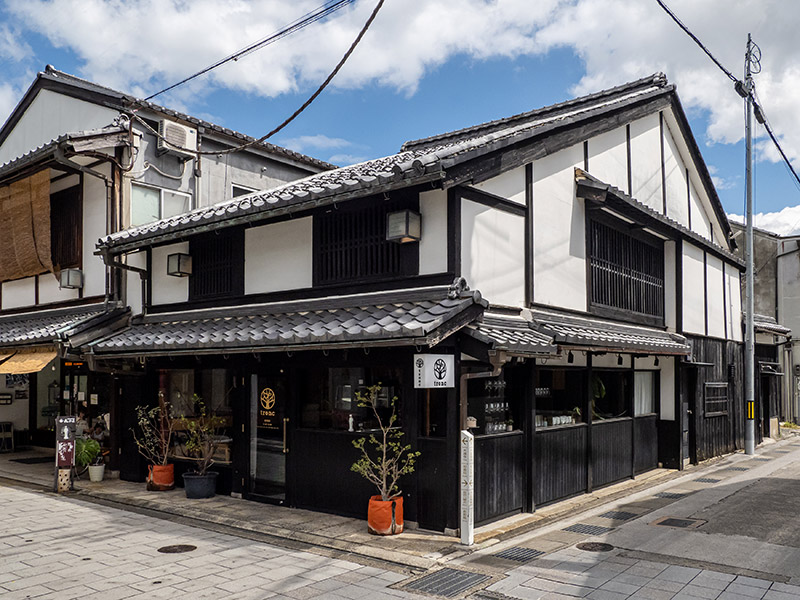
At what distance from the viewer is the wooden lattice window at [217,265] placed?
12211 millimetres

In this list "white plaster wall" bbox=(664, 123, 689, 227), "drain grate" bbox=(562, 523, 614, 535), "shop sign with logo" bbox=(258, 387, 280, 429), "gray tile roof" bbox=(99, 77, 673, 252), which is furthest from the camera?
"white plaster wall" bbox=(664, 123, 689, 227)

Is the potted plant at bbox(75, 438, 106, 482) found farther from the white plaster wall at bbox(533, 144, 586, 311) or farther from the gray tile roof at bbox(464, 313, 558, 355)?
the white plaster wall at bbox(533, 144, 586, 311)

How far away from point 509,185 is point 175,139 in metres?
8.96

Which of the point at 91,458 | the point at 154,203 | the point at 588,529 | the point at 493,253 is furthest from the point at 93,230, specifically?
the point at 588,529

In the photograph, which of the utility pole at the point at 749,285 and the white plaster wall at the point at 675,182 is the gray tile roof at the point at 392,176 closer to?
the white plaster wall at the point at 675,182

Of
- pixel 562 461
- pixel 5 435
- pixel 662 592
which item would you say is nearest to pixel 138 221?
pixel 5 435

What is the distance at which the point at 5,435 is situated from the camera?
736 inches

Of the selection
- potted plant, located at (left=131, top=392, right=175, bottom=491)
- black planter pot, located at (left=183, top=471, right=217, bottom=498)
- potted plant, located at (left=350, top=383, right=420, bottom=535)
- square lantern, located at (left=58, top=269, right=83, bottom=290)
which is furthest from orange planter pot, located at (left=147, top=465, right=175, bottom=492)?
square lantern, located at (left=58, top=269, right=83, bottom=290)

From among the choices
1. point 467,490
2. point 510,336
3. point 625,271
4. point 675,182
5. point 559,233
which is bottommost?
point 467,490

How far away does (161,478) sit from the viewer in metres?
12.7

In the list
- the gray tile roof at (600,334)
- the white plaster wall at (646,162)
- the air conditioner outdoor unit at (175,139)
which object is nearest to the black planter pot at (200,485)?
the gray tile roof at (600,334)

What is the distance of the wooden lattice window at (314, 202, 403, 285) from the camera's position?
10.0m

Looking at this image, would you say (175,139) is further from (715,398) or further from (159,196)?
(715,398)

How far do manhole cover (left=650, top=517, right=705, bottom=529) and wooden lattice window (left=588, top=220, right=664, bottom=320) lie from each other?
4.17 meters
